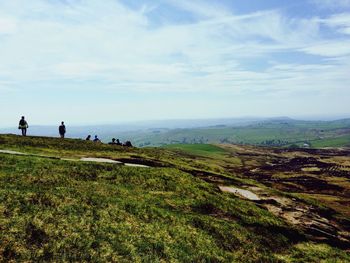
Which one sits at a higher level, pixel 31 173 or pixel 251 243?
pixel 31 173

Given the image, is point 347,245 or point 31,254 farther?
point 347,245

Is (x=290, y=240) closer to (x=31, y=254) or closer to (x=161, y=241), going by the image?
(x=161, y=241)

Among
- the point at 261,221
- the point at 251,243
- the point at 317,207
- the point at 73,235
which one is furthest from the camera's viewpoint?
the point at 317,207

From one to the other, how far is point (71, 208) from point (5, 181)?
8.73 m

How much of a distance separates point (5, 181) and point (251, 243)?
78.8 ft

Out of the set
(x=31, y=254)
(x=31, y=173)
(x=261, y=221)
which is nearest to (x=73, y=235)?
(x=31, y=254)

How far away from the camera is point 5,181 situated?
113 feet

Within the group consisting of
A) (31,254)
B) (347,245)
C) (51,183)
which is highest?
(51,183)

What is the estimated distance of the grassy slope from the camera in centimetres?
2527

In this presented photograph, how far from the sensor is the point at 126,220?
31.0 metres

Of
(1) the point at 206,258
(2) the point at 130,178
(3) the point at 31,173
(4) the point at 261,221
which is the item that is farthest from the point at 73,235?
(4) the point at 261,221

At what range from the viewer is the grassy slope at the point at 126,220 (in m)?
25.3

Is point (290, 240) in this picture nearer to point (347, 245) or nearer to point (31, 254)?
point (347, 245)

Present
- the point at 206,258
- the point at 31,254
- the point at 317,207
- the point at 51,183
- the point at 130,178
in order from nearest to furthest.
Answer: the point at 31,254 → the point at 206,258 → the point at 51,183 → the point at 130,178 → the point at 317,207
